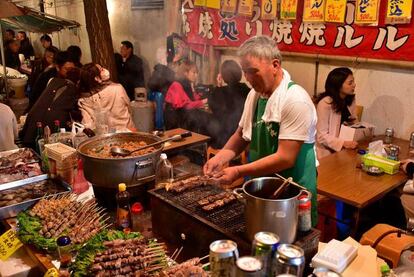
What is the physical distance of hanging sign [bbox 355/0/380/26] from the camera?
16.5ft

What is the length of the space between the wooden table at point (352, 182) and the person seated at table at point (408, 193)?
0.23ft

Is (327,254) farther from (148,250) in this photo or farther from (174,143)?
(174,143)

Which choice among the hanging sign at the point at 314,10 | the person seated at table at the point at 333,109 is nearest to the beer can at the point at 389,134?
the person seated at table at the point at 333,109

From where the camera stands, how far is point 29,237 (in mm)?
2312

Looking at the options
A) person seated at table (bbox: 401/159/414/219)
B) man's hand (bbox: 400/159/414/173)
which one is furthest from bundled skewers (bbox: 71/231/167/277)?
man's hand (bbox: 400/159/414/173)

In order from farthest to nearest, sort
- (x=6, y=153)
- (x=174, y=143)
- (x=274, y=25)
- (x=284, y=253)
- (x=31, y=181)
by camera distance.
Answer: (x=274, y=25)
(x=174, y=143)
(x=6, y=153)
(x=31, y=181)
(x=284, y=253)

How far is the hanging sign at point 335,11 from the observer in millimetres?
5312

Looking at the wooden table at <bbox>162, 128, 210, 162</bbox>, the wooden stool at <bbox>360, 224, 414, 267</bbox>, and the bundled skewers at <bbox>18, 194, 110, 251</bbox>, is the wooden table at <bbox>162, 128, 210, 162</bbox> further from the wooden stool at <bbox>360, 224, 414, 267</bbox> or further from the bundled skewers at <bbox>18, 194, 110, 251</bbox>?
the wooden stool at <bbox>360, 224, 414, 267</bbox>

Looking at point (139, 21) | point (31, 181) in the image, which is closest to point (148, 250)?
point (31, 181)

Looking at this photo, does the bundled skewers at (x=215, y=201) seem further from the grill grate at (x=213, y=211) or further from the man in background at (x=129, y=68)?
the man in background at (x=129, y=68)

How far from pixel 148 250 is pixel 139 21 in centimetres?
843

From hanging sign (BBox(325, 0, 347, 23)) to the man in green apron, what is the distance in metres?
3.29

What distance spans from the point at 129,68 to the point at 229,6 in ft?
11.8

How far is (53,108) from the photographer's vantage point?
197 inches
